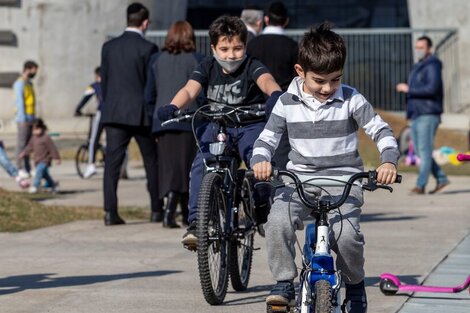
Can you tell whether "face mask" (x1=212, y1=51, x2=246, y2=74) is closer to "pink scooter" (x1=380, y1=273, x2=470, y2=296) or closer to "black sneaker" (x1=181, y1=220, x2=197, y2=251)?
"black sneaker" (x1=181, y1=220, x2=197, y2=251)

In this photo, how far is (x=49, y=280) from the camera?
9422mm

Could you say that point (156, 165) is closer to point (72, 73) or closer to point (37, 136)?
point (37, 136)

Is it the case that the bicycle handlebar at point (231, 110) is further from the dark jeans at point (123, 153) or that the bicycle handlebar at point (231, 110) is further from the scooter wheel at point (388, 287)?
the dark jeans at point (123, 153)

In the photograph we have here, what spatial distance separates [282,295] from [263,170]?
0.63 metres

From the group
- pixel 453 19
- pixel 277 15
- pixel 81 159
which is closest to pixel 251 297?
pixel 277 15

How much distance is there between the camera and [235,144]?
9.20 meters

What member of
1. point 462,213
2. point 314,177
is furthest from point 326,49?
point 462,213

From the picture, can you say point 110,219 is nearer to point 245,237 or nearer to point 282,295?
point 245,237

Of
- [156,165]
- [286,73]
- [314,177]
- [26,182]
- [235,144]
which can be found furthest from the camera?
[26,182]

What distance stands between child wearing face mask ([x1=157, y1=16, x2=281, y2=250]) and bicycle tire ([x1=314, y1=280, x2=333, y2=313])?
3020 mm

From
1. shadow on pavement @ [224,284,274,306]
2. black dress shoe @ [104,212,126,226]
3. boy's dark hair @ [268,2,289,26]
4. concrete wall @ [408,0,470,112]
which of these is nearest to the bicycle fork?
shadow on pavement @ [224,284,274,306]

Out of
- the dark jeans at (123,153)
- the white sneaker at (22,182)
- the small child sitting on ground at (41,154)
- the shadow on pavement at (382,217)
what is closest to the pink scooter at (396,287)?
the shadow on pavement at (382,217)

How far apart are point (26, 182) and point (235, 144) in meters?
9.51

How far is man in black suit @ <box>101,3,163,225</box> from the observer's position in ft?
44.6
